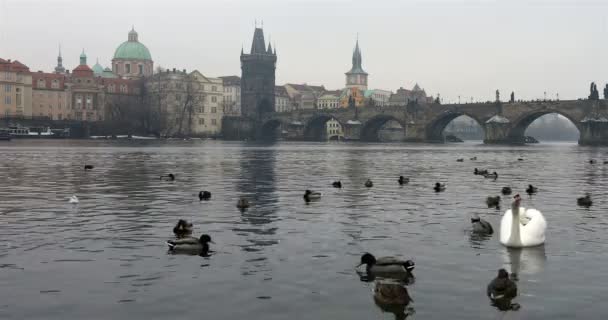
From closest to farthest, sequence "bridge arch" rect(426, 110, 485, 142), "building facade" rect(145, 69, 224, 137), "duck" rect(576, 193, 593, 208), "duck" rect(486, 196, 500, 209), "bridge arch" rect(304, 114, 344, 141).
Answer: "duck" rect(486, 196, 500, 209) → "duck" rect(576, 193, 593, 208) → "bridge arch" rect(426, 110, 485, 142) → "building facade" rect(145, 69, 224, 137) → "bridge arch" rect(304, 114, 344, 141)

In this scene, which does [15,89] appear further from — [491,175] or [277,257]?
[277,257]

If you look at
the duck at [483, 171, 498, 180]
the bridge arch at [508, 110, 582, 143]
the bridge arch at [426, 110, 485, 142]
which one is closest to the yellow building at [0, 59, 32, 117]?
the bridge arch at [426, 110, 485, 142]

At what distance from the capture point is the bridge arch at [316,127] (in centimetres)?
16700

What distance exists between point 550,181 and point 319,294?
2718 cm

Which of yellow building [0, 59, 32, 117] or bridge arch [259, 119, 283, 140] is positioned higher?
yellow building [0, 59, 32, 117]

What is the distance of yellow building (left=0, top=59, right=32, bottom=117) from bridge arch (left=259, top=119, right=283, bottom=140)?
5981 cm

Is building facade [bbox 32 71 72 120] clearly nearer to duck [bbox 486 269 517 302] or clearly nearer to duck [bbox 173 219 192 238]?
duck [bbox 173 219 192 238]

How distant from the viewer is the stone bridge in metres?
113

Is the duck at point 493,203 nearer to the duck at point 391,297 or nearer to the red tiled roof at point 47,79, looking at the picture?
the duck at point 391,297

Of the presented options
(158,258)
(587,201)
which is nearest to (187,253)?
(158,258)

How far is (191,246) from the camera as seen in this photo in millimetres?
13797

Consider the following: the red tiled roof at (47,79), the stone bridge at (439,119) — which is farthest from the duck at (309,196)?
the red tiled roof at (47,79)

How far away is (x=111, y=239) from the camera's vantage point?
15.4 meters

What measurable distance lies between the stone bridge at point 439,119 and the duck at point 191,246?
Result: 10960cm
